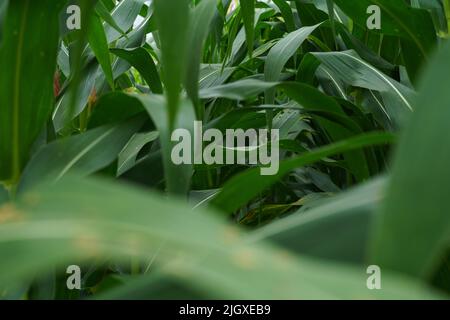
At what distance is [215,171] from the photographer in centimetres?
98

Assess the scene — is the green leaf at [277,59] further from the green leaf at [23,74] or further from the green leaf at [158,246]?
the green leaf at [158,246]

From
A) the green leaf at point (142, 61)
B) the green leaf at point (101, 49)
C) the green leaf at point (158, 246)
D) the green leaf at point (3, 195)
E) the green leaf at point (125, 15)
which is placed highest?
the green leaf at point (125, 15)

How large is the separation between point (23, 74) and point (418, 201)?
1.19ft

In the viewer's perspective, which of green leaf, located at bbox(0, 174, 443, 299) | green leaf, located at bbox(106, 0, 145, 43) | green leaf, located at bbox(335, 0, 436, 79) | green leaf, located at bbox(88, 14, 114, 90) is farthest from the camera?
green leaf, located at bbox(106, 0, 145, 43)

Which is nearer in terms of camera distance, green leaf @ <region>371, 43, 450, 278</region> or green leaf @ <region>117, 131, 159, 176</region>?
green leaf @ <region>371, 43, 450, 278</region>

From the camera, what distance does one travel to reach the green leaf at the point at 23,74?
474mm

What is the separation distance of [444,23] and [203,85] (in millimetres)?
342

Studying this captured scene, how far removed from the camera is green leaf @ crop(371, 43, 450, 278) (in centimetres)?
19

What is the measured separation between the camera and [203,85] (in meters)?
0.95

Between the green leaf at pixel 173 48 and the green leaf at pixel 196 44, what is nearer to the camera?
the green leaf at pixel 173 48

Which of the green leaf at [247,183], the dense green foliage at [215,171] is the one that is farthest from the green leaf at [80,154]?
the green leaf at [247,183]

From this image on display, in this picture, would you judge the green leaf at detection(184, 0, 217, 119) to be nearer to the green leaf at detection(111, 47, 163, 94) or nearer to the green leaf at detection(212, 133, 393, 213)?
the green leaf at detection(212, 133, 393, 213)

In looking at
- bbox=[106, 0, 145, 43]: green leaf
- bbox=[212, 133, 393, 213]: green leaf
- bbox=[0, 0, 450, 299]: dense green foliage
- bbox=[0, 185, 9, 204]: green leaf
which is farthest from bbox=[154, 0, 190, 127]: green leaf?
bbox=[106, 0, 145, 43]: green leaf
